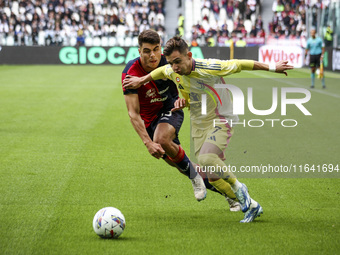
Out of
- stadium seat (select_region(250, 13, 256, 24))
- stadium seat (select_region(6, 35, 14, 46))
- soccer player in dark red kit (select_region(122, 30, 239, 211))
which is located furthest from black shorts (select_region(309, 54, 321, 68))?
stadium seat (select_region(6, 35, 14, 46))

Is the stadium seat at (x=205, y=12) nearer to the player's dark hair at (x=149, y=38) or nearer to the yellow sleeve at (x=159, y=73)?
the player's dark hair at (x=149, y=38)

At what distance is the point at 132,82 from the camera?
233 inches

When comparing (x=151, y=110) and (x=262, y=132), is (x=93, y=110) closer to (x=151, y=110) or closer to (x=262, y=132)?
(x=151, y=110)

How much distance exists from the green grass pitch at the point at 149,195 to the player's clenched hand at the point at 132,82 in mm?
967

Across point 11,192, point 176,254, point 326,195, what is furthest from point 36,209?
point 326,195

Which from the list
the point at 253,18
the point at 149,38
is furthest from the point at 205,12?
the point at 149,38

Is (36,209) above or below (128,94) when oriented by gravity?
below

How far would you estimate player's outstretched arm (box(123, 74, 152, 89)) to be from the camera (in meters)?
5.83

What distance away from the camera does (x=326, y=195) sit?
6711 mm

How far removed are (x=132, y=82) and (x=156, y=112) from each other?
37.3 inches

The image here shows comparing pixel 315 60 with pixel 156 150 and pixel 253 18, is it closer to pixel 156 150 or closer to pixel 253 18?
pixel 156 150

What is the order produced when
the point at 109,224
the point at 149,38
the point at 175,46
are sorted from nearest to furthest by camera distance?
the point at 109,224
the point at 175,46
the point at 149,38

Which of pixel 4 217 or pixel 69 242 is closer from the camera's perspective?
pixel 69 242

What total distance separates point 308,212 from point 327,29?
23400 millimetres
